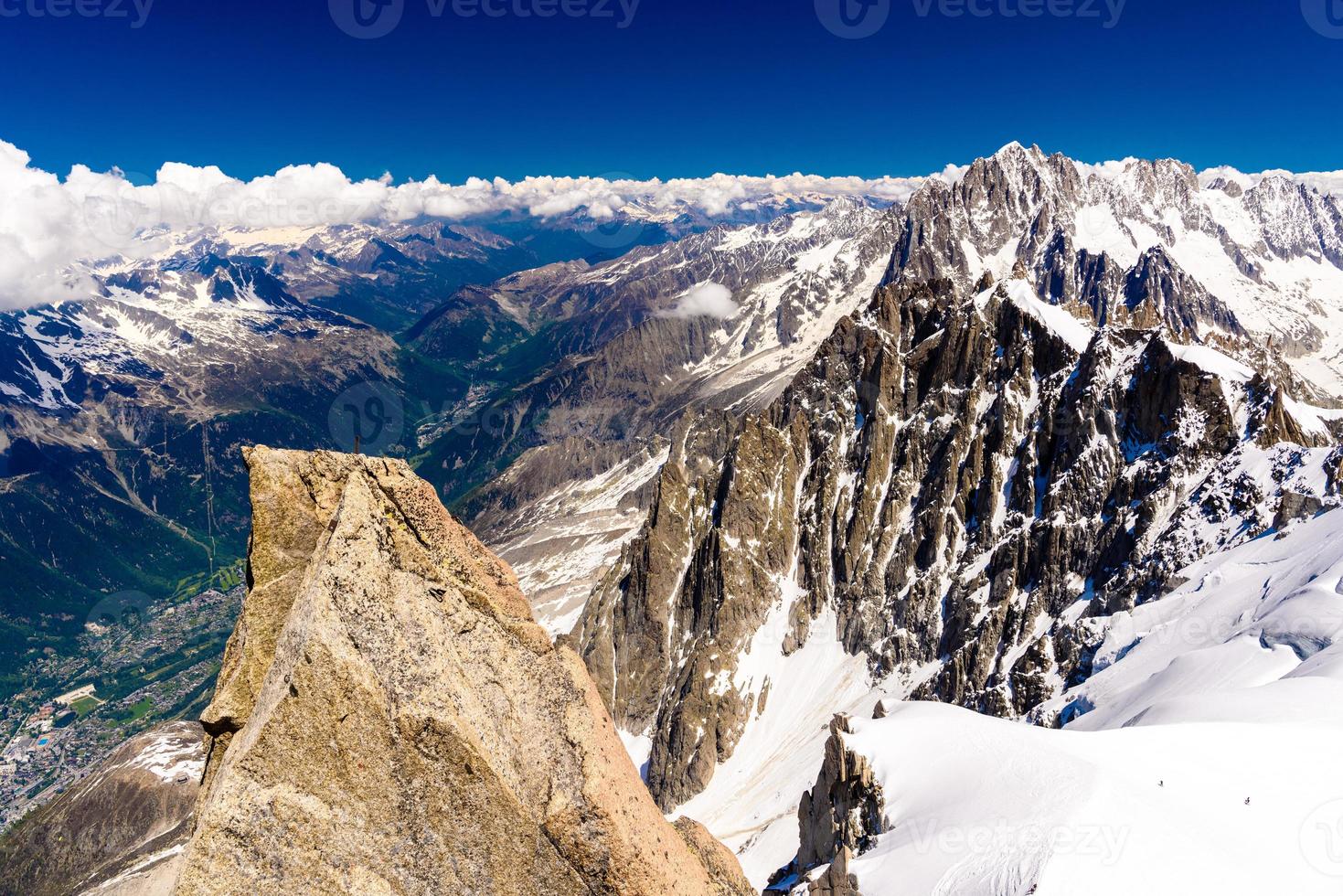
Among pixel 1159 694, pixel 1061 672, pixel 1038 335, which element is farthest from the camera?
pixel 1038 335

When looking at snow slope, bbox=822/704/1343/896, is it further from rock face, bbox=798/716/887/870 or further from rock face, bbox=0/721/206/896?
rock face, bbox=0/721/206/896

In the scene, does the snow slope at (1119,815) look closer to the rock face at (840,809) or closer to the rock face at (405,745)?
the rock face at (840,809)

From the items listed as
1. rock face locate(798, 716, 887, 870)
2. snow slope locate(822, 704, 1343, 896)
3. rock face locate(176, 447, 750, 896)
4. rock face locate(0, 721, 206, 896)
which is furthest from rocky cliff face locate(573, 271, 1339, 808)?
rock face locate(0, 721, 206, 896)

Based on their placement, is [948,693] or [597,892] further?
[948,693]

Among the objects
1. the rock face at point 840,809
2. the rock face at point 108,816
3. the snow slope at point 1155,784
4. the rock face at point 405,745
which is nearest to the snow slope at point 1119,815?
the snow slope at point 1155,784

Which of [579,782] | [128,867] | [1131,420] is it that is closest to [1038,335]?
[1131,420]

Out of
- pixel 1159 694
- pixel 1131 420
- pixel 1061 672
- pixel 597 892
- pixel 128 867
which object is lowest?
pixel 1061 672

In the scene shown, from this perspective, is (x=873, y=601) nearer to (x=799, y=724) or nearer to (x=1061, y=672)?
(x=799, y=724)

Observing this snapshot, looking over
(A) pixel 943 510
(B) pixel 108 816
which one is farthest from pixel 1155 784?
(B) pixel 108 816
